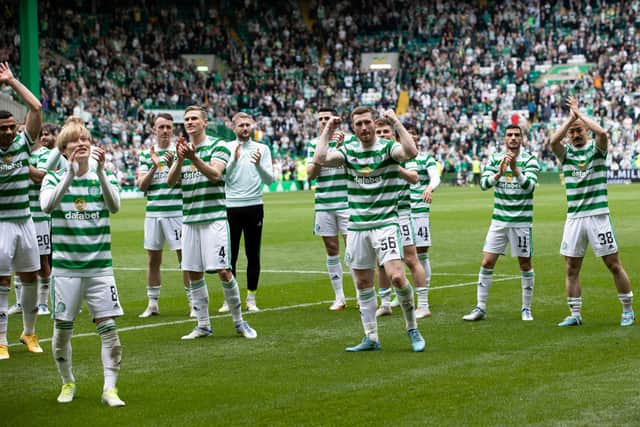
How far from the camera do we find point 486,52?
60.9 meters

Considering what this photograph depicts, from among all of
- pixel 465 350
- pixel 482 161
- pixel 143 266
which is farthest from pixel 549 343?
pixel 482 161

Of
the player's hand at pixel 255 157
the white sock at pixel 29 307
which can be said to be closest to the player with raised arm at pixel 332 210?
the player's hand at pixel 255 157

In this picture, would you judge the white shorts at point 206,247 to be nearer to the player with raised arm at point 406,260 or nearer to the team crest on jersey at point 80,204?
the player with raised arm at point 406,260

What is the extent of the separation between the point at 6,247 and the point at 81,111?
38141 millimetres

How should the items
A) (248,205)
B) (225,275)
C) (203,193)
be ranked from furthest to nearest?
(248,205) < (203,193) < (225,275)

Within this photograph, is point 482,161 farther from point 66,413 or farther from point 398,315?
point 66,413

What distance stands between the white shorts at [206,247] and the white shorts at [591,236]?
140 inches

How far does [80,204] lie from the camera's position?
787 cm

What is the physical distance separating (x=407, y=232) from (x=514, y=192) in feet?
4.32

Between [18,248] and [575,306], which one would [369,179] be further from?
[18,248]

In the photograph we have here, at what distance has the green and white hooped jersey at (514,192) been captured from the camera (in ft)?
38.1

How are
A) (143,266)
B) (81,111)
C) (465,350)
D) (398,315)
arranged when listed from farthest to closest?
(81,111) → (143,266) → (398,315) → (465,350)

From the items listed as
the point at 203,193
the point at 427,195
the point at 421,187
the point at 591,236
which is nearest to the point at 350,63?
the point at 421,187

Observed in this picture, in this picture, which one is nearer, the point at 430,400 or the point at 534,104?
the point at 430,400
